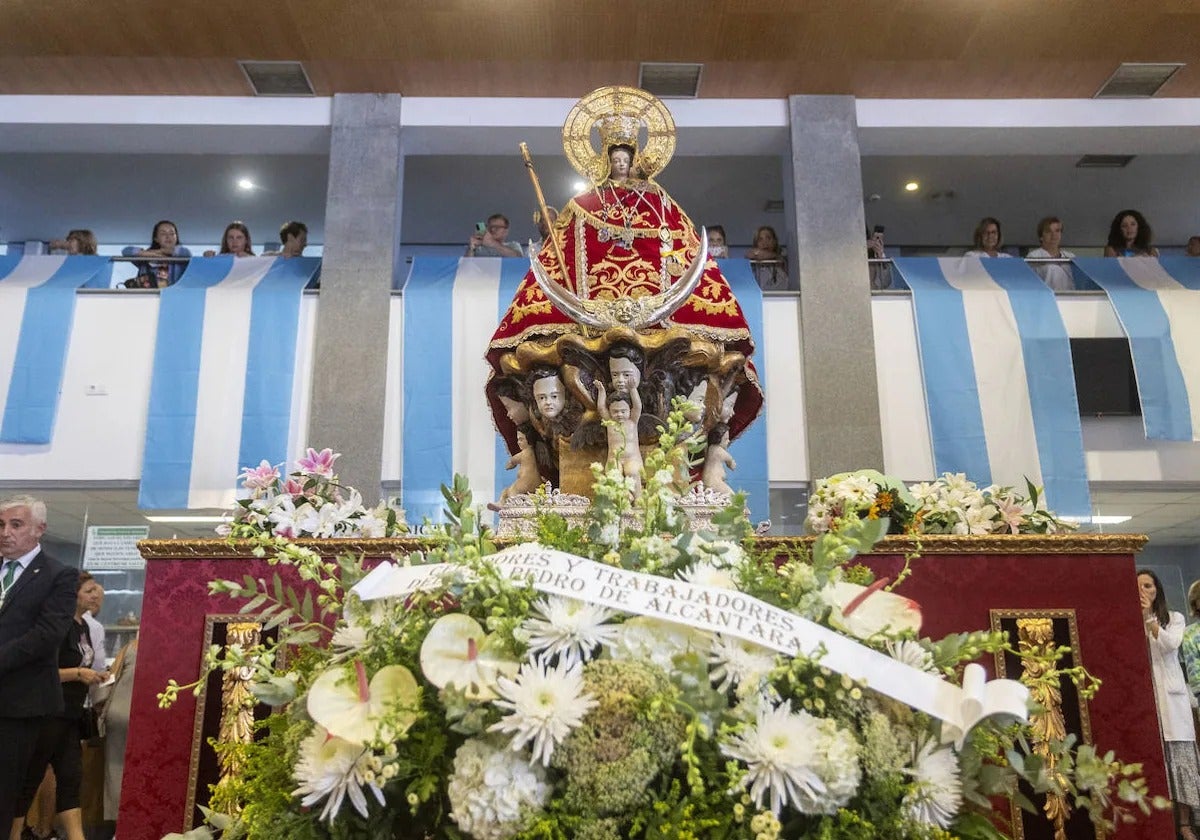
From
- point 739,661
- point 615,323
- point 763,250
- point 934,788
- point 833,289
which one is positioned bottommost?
point 934,788

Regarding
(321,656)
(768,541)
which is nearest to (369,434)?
(768,541)

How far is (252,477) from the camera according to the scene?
3.15 m

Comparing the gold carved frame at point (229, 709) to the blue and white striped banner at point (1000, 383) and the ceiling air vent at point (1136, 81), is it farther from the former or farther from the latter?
the ceiling air vent at point (1136, 81)

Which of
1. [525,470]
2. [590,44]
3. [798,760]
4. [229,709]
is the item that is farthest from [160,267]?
[798,760]

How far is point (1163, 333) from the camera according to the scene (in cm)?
695

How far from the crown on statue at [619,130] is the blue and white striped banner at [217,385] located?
377 cm

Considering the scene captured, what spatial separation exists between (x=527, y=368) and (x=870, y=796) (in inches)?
92.6

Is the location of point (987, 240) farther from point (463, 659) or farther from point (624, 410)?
point (463, 659)

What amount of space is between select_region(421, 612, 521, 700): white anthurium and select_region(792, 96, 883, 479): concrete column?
587 cm

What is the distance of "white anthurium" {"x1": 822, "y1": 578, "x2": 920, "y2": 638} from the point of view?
3.13ft

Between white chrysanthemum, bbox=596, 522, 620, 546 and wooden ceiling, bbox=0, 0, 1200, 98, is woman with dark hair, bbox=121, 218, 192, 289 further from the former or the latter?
white chrysanthemum, bbox=596, 522, 620, 546

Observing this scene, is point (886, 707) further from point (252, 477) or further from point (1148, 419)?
point (1148, 419)

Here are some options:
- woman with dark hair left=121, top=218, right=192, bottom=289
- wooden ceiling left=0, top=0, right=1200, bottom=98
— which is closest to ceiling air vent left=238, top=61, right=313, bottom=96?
wooden ceiling left=0, top=0, right=1200, bottom=98

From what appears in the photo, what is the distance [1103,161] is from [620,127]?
6577 mm
